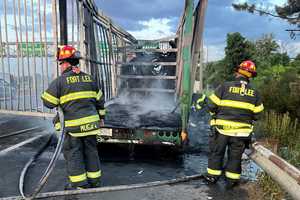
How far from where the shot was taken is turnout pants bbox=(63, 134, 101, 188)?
14.1 feet

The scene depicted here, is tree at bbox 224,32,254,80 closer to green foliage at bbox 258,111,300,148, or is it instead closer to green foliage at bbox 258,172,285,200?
green foliage at bbox 258,111,300,148

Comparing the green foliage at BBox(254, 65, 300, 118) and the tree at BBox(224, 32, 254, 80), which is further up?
the tree at BBox(224, 32, 254, 80)

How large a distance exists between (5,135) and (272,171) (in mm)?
6054

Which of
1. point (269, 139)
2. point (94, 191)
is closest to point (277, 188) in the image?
point (94, 191)

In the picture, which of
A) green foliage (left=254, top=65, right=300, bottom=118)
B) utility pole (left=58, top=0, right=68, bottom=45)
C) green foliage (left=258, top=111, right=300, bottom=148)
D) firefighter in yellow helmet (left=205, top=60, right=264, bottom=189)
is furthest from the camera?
green foliage (left=254, top=65, right=300, bottom=118)

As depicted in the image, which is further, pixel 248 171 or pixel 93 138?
pixel 248 171

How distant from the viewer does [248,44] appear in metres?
37.7

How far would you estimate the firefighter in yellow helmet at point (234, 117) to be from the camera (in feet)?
14.9

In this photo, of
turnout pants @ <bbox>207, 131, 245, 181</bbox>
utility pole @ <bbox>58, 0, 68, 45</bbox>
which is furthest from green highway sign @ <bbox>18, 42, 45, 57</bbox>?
turnout pants @ <bbox>207, 131, 245, 181</bbox>

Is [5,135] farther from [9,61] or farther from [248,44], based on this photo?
[248,44]

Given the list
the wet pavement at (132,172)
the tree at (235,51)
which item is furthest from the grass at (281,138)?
the tree at (235,51)

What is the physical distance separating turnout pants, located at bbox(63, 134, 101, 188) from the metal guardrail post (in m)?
1.96

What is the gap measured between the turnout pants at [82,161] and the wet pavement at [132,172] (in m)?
0.28

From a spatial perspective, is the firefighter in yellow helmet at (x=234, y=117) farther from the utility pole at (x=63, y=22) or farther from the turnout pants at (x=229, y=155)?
the utility pole at (x=63, y=22)
